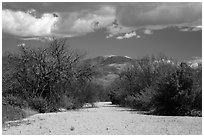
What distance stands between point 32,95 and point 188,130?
22.6m

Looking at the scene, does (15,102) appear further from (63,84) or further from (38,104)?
(63,84)

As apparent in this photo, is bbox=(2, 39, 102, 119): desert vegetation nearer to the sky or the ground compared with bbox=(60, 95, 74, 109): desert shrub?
nearer to the sky

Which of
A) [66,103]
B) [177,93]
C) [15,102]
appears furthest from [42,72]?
[177,93]

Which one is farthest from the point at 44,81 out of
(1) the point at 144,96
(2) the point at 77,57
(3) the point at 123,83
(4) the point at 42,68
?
(3) the point at 123,83

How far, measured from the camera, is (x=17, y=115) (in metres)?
24.4

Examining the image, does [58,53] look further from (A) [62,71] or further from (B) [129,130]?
(B) [129,130]

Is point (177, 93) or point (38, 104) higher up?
point (177, 93)

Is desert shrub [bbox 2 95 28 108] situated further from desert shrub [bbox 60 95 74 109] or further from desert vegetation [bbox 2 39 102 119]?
desert shrub [bbox 60 95 74 109]

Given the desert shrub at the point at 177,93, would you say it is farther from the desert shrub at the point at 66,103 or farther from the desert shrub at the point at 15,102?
the desert shrub at the point at 66,103

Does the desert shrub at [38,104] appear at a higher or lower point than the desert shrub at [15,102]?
lower

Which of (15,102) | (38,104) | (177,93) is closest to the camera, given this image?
(177,93)

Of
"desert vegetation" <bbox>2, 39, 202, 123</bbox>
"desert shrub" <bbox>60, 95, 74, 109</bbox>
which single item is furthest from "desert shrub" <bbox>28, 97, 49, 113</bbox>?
"desert shrub" <bbox>60, 95, 74, 109</bbox>

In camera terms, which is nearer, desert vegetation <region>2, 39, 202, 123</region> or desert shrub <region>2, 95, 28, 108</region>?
desert vegetation <region>2, 39, 202, 123</region>

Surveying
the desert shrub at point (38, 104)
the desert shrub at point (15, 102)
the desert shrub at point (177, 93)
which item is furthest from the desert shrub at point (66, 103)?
the desert shrub at point (177, 93)
